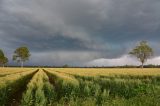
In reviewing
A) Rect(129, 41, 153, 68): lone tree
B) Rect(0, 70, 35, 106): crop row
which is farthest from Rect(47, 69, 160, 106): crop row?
Rect(129, 41, 153, 68): lone tree

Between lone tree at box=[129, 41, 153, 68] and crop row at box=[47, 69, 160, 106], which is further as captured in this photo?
lone tree at box=[129, 41, 153, 68]

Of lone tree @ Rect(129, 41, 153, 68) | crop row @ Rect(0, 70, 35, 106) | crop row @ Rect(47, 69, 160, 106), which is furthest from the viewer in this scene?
lone tree @ Rect(129, 41, 153, 68)

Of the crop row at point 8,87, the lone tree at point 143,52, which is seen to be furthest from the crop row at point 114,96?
the lone tree at point 143,52

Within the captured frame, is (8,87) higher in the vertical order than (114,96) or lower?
higher

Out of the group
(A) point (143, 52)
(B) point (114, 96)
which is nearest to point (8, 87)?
(B) point (114, 96)

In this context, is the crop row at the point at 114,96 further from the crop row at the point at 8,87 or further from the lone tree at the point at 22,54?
the lone tree at the point at 22,54

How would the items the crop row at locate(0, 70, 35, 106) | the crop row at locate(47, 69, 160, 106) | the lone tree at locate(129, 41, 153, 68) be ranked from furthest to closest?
the lone tree at locate(129, 41, 153, 68) → the crop row at locate(0, 70, 35, 106) → the crop row at locate(47, 69, 160, 106)

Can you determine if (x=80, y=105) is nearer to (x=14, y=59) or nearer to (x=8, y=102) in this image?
(x=8, y=102)

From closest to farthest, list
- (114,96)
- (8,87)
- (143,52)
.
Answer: (114,96) < (8,87) < (143,52)

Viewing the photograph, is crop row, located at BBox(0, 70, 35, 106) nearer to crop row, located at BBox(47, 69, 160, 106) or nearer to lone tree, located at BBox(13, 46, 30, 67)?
crop row, located at BBox(47, 69, 160, 106)

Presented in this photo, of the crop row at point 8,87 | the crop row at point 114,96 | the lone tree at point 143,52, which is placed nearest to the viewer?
the crop row at point 114,96

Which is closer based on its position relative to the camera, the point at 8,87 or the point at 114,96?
the point at 114,96

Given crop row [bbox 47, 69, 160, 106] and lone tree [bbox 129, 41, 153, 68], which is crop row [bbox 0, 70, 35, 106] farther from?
lone tree [bbox 129, 41, 153, 68]

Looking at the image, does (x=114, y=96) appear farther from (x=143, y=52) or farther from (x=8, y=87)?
(x=143, y=52)
